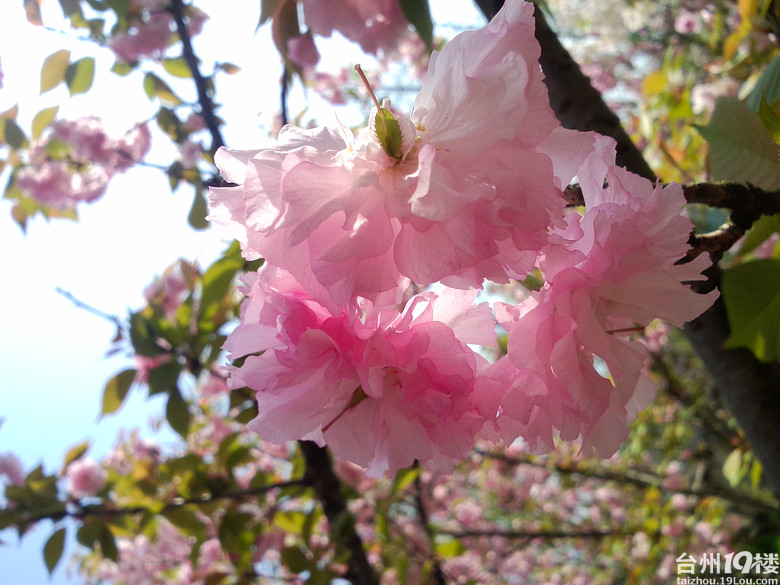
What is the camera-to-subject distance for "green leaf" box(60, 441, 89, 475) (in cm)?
111

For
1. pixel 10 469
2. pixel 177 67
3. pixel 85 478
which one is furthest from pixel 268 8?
pixel 10 469

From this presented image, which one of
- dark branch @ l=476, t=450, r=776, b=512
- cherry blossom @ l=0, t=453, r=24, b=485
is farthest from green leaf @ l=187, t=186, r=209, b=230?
cherry blossom @ l=0, t=453, r=24, b=485

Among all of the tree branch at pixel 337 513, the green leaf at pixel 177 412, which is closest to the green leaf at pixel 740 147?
the tree branch at pixel 337 513

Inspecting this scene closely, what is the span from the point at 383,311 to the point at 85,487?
1.42 metres

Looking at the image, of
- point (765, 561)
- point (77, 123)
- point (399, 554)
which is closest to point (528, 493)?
point (399, 554)

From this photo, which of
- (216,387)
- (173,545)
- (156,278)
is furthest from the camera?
(173,545)

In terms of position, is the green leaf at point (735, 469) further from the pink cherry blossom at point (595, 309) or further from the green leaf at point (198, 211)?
the green leaf at point (198, 211)

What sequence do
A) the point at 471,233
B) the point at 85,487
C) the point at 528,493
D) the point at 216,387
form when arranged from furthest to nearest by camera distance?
the point at 528,493, the point at 216,387, the point at 85,487, the point at 471,233

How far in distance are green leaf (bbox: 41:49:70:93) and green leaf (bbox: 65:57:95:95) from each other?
0.07 ft

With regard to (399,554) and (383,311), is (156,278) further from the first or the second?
(383,311)

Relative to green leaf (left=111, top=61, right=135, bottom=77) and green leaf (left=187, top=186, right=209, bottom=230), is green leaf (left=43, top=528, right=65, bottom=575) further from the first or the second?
green leaf (left=111, top=61, right=135, bottom=77)

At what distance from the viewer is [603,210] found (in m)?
0.24

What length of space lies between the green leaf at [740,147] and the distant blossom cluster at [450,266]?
272 mm

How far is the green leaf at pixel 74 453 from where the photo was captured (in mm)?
1111
